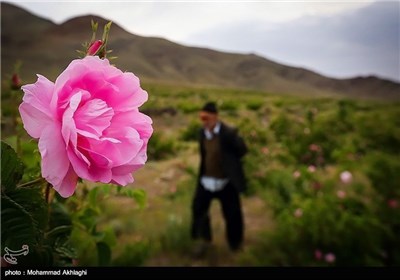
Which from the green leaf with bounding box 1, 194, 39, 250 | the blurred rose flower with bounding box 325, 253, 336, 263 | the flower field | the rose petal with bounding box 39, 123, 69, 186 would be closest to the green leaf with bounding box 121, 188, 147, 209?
the flower field

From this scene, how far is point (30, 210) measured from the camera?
1.94ft

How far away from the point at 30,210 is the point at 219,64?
205ft

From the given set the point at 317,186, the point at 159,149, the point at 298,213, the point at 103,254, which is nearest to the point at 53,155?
the point at 103,254

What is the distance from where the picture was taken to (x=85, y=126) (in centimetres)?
50

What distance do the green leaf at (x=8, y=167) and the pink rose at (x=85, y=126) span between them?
0.12 m

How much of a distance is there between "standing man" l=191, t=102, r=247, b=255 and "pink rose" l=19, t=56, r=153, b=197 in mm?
3317

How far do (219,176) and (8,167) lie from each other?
11.3 feet

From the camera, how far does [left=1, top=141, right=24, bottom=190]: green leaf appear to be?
1.93ft

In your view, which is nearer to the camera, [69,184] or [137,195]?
[69,184]

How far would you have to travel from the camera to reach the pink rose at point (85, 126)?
483mm

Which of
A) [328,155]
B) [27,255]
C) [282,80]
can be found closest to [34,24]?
[328,155]

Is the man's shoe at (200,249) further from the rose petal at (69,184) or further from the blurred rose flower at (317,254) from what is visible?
the rose petal at (69,184)

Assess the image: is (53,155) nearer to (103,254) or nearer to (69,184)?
(69,184)

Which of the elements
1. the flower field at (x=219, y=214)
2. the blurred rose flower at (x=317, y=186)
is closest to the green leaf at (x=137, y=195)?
the flower field at (x=219, y=214)
